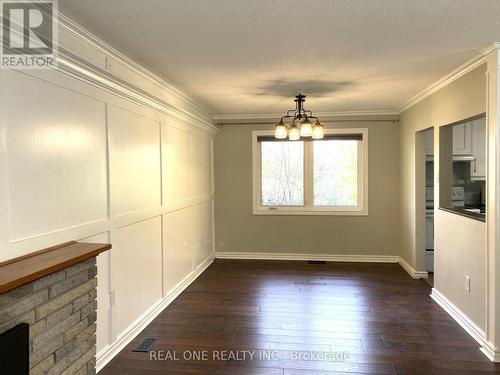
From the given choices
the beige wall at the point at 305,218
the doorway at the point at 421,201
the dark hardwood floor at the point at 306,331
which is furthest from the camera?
the beige wall at the point at 305,218

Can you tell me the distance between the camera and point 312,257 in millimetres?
5969

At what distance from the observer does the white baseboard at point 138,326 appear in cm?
272

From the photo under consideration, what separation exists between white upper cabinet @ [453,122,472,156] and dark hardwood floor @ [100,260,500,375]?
2097 millimetres

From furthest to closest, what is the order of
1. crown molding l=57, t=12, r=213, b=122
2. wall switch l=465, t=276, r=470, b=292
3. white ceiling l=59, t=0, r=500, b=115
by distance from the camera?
wall switch l=465, t=276, r=470, b=292
crown molding l=57, t=12, r=213, b=122
white ceiling l=59, t=0, r=500, b=115

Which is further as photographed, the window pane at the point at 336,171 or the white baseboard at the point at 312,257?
the window pane at the point at 336,171

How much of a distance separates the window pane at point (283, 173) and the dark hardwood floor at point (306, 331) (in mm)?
1634

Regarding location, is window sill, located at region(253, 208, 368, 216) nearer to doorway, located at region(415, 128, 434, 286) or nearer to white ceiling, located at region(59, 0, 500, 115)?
doorway, located at region(415, 128, 434, 286)

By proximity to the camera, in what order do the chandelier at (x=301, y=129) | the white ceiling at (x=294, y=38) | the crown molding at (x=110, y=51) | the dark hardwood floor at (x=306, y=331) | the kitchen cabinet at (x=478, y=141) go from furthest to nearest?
the kitchen cabinet at (x=478, y=141)
the chandelier at (x=301, y=129)
the dark hardwood floor at (x=306, y=331)
the crown molding at (x=110, y=51)
the white ceiling at (x=294, y=38)

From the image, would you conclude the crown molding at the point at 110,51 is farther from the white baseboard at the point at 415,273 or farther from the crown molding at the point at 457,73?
the white baseboard at the point at 415,273

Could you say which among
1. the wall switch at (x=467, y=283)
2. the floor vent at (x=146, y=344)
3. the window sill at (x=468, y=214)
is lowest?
the floor vent at (x=146, y=344)

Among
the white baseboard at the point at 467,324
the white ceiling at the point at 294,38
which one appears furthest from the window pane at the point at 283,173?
the white baseboard at the point at 467,324

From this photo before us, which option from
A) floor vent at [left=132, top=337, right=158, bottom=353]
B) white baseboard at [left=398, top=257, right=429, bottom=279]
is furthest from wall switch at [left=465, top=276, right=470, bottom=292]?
floor vent at [left=132, top=337, right=158, bottom=353]

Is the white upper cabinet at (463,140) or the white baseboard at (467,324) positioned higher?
the white upper cabinet at (463,140)

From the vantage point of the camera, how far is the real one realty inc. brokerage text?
282 cm
